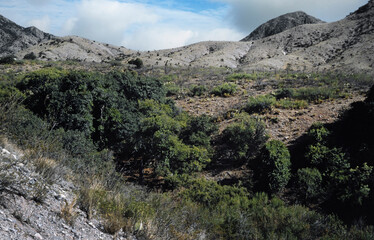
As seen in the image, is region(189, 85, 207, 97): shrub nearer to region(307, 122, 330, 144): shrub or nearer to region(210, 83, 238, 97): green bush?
region(210, 83, 238, 97): green bush

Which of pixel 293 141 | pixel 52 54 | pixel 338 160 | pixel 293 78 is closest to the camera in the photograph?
pixel 338 160

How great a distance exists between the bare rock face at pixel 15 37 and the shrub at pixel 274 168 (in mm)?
101434

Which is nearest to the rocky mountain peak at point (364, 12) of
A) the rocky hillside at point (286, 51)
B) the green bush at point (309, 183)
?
the rocky hillside at point (286, 51)

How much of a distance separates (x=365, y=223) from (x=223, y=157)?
702cm

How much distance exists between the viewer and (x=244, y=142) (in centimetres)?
1309

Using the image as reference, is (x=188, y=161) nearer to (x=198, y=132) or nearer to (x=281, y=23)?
(x=198, y=132)

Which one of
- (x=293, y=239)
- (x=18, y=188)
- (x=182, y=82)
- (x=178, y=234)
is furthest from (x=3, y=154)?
(x=182, y=82)

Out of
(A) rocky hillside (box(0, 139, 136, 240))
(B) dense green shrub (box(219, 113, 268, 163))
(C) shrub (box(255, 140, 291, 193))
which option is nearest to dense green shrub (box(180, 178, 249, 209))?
(C) shrub (box(255, 140, 291, 193))

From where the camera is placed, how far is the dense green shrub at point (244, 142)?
1298 cm

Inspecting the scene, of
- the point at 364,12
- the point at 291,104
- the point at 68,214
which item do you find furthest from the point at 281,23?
the point at 68,214

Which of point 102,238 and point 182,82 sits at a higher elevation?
point 182,82

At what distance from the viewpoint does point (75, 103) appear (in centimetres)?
1210

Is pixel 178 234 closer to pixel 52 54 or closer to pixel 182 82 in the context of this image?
pixel 182 82

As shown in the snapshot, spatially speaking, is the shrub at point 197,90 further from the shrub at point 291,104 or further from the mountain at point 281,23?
the mountain at point 281,23
